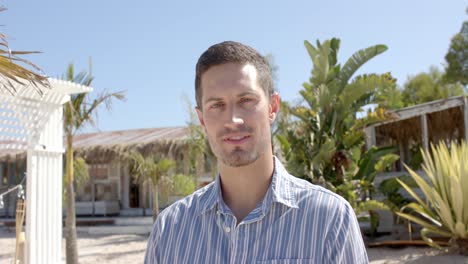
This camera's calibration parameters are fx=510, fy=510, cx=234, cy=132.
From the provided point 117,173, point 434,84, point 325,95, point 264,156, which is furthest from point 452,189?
point 434,84

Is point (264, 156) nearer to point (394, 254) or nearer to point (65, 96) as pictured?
point (65, 96)

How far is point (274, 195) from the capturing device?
1375 millimetres

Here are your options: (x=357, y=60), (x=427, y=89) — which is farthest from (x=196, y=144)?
(x=427, y=89)

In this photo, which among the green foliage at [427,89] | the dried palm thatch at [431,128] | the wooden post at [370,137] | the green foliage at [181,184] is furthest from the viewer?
the green foliage at [427,89]

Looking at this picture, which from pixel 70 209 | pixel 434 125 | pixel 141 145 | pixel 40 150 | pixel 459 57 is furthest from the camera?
pixel 459 57

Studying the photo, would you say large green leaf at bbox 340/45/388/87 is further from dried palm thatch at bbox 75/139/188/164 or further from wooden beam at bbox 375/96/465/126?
dried palm thatch at bbox 75/139/188/164

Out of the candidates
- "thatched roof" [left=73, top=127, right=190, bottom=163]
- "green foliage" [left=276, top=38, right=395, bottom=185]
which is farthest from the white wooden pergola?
"thatched roof" [left=73, top=127, right=190, bottom=163]

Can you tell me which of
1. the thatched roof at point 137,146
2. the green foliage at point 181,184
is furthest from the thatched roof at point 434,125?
the thatched roof at point 137,146

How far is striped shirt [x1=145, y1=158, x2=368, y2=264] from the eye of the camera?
4.26 ft

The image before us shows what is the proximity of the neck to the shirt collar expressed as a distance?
31 millimetres

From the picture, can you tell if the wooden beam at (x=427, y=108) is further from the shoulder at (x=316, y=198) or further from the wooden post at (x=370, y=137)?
the shoulder at (x=316, y=198)

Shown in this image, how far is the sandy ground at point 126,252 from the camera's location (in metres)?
8.88

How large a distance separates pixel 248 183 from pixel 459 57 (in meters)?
22.8

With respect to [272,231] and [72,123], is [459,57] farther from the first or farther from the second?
[272,231]
